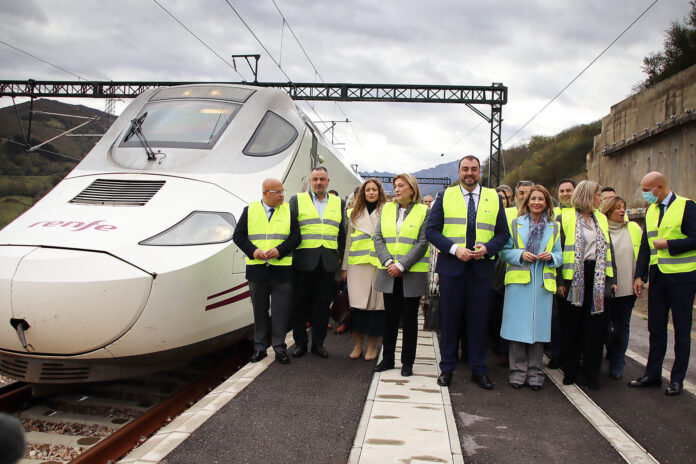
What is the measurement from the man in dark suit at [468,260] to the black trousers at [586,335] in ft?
2.60

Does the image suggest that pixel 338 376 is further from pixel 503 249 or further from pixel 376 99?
pixel 376 99

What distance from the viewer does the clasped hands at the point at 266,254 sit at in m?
4.80

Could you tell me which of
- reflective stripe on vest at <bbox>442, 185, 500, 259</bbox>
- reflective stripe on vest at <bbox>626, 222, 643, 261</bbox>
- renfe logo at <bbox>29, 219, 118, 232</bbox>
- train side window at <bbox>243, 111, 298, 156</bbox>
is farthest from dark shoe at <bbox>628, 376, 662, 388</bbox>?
renfe logo at <bbox>29, 219, 118, 232</bbox>

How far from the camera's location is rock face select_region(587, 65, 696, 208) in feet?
44.1

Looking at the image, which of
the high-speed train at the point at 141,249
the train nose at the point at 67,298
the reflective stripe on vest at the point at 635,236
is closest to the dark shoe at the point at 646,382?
the reflective stripe on vest at the point at 635,236

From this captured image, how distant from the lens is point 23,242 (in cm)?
402

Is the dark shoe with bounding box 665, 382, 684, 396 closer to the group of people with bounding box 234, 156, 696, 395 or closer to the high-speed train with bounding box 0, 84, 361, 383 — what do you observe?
the group of people with bounding box 234, 156, 696, 395

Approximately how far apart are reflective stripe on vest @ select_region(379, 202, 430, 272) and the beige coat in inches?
14.0

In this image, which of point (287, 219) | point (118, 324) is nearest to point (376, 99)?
point (287, 219)

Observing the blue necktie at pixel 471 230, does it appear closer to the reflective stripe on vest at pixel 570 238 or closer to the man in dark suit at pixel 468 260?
the man in dark suit at pixel 468 260

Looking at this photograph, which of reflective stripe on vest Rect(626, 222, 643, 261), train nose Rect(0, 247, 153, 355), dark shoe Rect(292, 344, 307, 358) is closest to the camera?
train nose Rect(0, 247, 153, 355)

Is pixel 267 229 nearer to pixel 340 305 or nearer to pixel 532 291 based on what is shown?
pixel 340 305

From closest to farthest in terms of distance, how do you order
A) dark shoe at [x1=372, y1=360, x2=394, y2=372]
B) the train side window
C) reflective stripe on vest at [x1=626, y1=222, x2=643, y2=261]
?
1. dark shoe at [x1=372, y1=360, x2=394, y2=372]
2. reflective stripe on vest at [x1=626, y1=222, x2=643, y2=261]
3. the train side window

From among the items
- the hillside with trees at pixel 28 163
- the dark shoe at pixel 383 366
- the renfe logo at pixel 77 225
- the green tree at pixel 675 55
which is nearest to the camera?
the renfe logo at pixel 77 225
